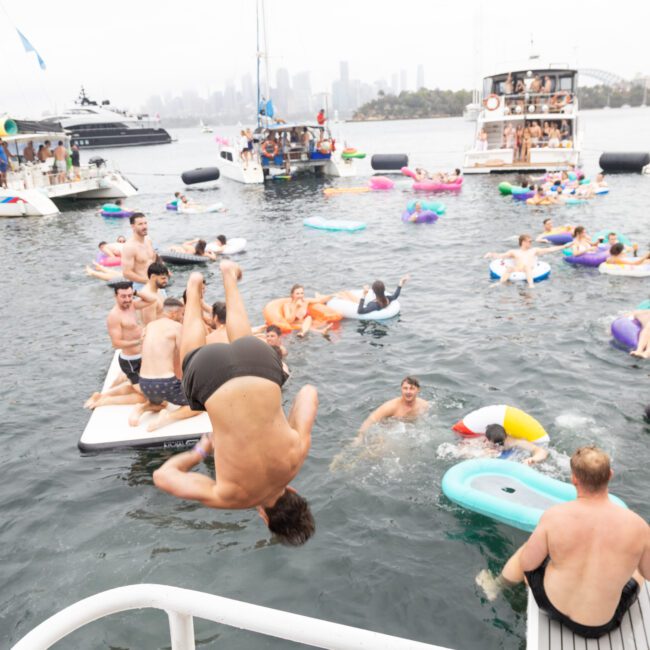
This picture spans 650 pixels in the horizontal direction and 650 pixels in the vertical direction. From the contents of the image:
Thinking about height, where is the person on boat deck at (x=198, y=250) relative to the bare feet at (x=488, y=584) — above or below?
above

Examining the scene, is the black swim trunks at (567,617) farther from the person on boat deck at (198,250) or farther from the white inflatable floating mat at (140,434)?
the person on boat deck at (198,250)

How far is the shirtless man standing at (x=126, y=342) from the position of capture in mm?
8102

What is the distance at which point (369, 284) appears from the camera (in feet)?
49.4

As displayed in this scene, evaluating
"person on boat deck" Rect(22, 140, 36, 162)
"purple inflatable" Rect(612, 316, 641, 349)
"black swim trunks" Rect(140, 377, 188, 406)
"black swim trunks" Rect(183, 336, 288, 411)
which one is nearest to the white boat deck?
"black swim trunks" Rect(183, 336, 288, 411)

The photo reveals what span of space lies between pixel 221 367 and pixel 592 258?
13.8 metres

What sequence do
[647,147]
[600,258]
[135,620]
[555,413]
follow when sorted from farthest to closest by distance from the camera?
[647,147] → [600,258] → [555,413] → [135,620]

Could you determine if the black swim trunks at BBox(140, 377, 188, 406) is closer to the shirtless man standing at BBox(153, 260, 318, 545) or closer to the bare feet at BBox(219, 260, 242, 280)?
the bare feet at BBox(219, 260, 242, 280)

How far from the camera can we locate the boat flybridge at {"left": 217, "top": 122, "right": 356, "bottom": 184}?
3547 cm

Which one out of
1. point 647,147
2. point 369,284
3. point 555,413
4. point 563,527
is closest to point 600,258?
point 369,284

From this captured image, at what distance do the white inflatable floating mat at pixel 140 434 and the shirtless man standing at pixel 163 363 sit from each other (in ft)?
0.33

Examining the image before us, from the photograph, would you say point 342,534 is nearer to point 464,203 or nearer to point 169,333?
point 169,333

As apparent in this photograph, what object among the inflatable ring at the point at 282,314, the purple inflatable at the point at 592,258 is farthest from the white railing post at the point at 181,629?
the purple inflatable at the point at 592,258

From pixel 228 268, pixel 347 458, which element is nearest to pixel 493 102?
pixel 347 458

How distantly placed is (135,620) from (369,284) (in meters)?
10.8
